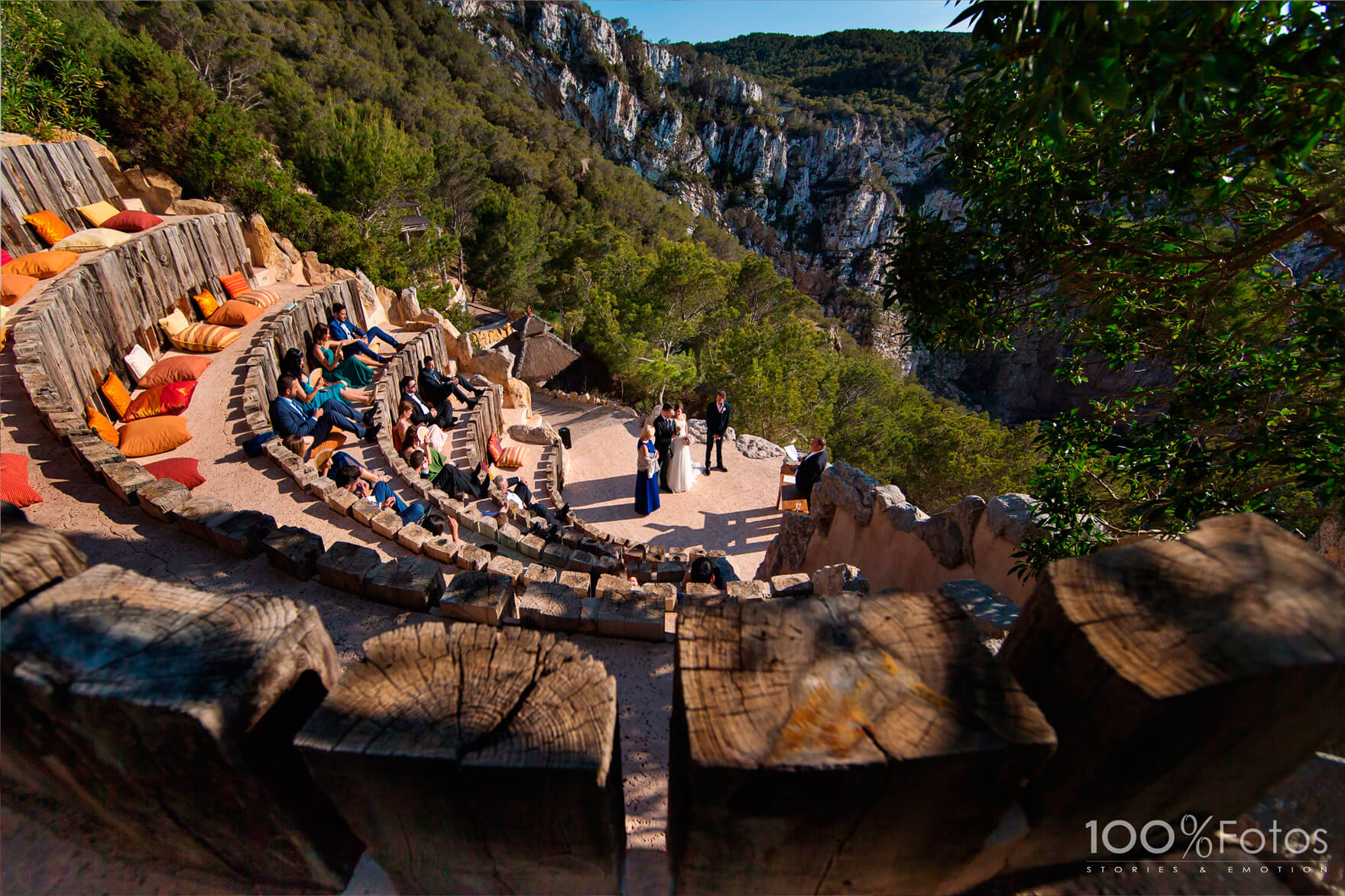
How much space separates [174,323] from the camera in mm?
9133

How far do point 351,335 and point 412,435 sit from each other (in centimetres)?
308

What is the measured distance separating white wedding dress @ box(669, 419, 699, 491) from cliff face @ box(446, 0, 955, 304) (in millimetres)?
62491

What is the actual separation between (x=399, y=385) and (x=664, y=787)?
9.94 m

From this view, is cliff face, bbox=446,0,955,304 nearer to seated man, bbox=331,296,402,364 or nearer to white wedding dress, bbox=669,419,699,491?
seated man, bbox=331,296,402,364

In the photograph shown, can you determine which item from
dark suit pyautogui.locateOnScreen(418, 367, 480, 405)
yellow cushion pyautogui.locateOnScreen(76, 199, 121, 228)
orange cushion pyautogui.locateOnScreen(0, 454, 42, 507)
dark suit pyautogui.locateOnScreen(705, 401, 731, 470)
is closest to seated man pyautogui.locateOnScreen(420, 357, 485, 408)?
dark suit pyautogui.locateOnScreen(418, 367, 480, 405)

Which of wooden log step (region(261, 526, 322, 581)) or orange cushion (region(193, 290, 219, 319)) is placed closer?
wooden log step (region(261, 526, 322, 581))

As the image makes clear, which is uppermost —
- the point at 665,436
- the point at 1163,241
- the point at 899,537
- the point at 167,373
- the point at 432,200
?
the point at 432,200

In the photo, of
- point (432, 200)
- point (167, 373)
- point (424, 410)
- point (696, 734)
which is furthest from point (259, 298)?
point (432, 200)

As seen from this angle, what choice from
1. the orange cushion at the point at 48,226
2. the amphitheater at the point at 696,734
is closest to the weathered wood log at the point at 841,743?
the amphitheater at the point at 696,734

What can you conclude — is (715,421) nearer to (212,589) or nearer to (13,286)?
(212,589)

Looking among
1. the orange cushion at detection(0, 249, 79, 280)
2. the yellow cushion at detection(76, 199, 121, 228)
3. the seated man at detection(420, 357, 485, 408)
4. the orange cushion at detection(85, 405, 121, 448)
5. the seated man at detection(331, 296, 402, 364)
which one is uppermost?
the yellow cushion at detection(76, 199, 121, 228)

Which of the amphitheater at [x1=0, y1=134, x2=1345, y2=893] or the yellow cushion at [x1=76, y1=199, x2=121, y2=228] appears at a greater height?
the yellow cushion at [x1=76, y1=199, x2=121, y2=228]

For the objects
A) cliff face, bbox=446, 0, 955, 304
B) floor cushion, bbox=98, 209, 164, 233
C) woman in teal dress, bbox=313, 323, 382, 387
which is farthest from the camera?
cliff face, bbox=446, 0, 955, 304

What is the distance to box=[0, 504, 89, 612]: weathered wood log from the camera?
1.41 meters
